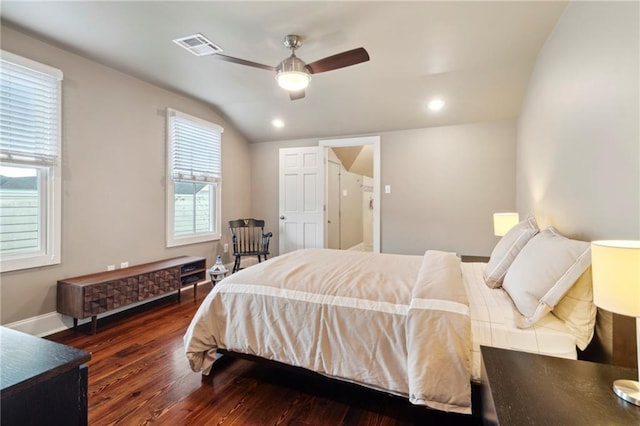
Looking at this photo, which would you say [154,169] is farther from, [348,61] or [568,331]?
[568,331]

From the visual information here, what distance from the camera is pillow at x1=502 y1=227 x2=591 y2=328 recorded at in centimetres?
139

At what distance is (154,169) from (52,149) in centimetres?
103

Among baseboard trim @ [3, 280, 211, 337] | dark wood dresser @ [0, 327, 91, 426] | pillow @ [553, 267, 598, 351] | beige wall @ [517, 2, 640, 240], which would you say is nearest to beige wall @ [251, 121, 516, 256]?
beige wall @ [517, 2, 640, 240]

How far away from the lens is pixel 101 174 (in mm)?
3088

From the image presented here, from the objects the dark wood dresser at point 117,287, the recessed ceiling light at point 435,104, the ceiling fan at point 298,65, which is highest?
the recessed ceiling light at point 435,104

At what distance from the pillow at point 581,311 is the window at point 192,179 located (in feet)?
12.9

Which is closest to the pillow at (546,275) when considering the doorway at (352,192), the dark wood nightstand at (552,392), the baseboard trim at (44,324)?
the dark wood nightstand at (552,392)

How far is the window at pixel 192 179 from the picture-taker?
3.84 m

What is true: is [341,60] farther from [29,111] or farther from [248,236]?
[248,236]

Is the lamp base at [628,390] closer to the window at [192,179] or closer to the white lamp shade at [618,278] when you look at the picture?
the white lamp shade at [618,278]

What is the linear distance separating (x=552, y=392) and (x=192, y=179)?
13.7 feet

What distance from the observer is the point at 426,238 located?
4.43 metres

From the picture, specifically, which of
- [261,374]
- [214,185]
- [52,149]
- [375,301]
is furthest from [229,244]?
[375,301]

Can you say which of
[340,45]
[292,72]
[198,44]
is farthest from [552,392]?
[198,44]
